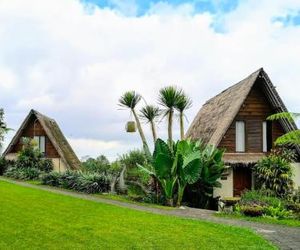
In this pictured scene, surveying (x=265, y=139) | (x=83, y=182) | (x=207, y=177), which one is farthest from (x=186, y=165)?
(x=265, y=139)

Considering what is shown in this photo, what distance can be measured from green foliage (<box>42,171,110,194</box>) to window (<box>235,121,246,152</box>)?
631 cm

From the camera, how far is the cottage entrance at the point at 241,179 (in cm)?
2269

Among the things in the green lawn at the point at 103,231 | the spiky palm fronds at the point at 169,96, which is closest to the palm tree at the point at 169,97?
the spiky palm fronds at the point at 169,96

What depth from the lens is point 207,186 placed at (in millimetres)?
19984

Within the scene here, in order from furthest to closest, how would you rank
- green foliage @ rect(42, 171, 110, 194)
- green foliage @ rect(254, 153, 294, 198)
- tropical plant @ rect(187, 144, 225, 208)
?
green foliage @ rect(42, 171, 110, 194)
green foliage @ rect(254, 153, 294, 198)
tropical plant @ rect(187, 144, 225, 208)

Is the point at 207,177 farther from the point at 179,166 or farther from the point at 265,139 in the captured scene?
the point at 265,139

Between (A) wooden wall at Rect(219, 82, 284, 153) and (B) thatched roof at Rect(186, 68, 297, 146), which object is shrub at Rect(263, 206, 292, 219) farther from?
(A) wooden wall at Rect(219, 82, 284, 153)

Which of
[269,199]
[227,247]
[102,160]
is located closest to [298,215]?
[269,199]

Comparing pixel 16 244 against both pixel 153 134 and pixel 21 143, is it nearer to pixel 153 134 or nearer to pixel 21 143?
pixel 153 134

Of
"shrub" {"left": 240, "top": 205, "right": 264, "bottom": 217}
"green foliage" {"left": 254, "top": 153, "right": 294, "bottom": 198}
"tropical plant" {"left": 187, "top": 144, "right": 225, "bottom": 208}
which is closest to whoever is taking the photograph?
"shrub" {"left": 240, "top": 205, "right": 264, "bottom": 217}

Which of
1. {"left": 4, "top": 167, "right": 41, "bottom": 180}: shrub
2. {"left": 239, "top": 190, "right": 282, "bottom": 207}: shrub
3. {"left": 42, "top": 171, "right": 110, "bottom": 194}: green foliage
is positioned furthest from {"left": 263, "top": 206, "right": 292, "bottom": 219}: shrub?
{"left": 4, "top": 167, "right": 41, "bottom": 180}: shrub

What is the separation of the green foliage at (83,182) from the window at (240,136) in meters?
6.31

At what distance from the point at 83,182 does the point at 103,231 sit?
1105 centimetres

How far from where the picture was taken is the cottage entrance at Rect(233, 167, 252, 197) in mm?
22688
